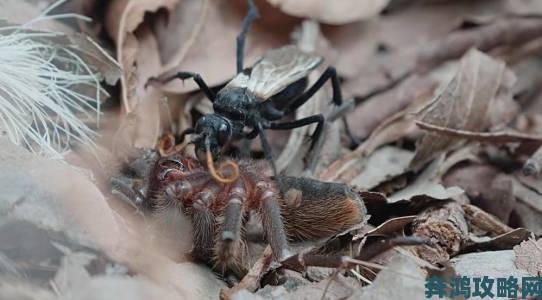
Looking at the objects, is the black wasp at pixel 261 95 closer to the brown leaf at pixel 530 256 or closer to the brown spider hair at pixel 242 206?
the brown spider hair at pixel 242 206

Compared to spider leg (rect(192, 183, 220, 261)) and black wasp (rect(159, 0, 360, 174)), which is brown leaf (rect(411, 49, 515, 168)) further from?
spider leg (rect(192, 183, 220, 261))

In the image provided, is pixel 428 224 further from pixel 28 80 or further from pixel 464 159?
pixel 28 80

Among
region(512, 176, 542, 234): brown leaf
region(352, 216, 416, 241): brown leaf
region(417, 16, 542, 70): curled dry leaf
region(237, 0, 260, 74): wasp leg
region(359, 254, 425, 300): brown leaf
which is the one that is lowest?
region(512, 176, 542, 234): brown leaf

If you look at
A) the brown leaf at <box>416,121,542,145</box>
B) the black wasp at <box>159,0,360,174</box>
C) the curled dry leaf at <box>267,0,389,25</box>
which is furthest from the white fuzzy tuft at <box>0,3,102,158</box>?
the brown leaf at <box>416,121,542,145</box>

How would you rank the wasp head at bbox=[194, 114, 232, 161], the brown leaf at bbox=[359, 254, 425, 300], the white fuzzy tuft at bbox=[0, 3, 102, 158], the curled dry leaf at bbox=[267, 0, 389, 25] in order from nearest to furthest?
the brown leaf at bbox=[359, 254, 425, 300]
the white fuzzy tuft at bbox=[0, 3, 102, 158]
the wasp head at bbox=[194, 114, 232, 161]
the curled dry leaf at bbox=[267, 0, 389, 25]

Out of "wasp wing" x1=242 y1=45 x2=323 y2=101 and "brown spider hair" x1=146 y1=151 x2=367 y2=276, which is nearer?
"brown spider hair" x1=146 y1=151 x2=367 y2=276

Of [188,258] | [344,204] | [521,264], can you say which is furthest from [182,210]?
[521,264]

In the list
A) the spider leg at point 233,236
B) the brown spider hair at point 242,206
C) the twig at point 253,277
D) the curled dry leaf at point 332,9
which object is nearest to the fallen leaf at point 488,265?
the brown spider hair at point 242,206
